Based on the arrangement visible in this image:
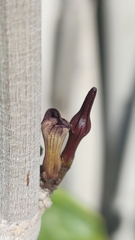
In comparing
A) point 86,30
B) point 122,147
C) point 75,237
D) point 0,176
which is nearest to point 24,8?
point 0,176

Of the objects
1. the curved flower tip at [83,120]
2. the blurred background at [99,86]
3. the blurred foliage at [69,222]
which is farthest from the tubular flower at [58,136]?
the blurred background at [99,86]

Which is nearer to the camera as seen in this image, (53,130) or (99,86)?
(53,130)

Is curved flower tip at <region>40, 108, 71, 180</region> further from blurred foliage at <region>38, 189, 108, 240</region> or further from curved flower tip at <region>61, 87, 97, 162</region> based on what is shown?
blurred foliage at <region>38, 189, 108, 240</region>

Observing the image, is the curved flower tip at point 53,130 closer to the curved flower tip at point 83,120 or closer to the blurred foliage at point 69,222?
the curved flower tip at point 83,120

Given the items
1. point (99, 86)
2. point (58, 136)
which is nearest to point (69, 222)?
point (99, 86)

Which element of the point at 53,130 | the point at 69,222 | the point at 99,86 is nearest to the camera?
the point at 53,130

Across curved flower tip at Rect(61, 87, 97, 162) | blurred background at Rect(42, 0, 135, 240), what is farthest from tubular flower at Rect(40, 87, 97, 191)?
blurred background at Rect(42, 0, 135, 240)

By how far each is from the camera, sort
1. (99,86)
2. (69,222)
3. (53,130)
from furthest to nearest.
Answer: (99,86) < (69,222) < (53,130)

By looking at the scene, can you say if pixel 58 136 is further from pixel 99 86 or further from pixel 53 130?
pixel 99 86

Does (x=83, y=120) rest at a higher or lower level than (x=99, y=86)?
higher
